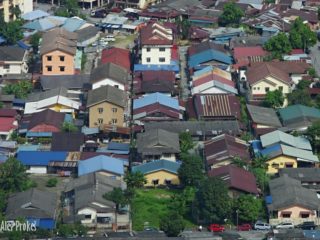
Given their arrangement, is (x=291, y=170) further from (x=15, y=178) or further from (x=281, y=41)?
(x=281, y=41)

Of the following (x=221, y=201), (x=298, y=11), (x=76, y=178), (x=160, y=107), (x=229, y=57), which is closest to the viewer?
(x=221, y=201)

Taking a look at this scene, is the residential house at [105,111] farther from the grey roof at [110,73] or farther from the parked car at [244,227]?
the parked car at [244,227]

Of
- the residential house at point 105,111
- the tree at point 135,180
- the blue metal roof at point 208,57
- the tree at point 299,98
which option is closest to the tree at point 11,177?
the tree at point 135,180

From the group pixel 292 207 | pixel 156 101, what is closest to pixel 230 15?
pixel 156 101

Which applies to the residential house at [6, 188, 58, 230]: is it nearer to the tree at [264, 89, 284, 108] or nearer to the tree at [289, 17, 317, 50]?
the tree at [264, 89, 284, 108]

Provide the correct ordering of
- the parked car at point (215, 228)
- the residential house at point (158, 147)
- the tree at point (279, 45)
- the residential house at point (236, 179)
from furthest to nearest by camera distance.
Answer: the tree at point (279, 45) < the residential house at point (158, 147) < the residential house at point (236, 179) < the parked car at point (215, 228)

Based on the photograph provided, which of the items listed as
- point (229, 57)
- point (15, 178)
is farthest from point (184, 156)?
point (229, 57)

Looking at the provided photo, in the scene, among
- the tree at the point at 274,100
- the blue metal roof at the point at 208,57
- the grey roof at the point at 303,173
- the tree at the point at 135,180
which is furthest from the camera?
the blue metal roof at the point at 208,57
